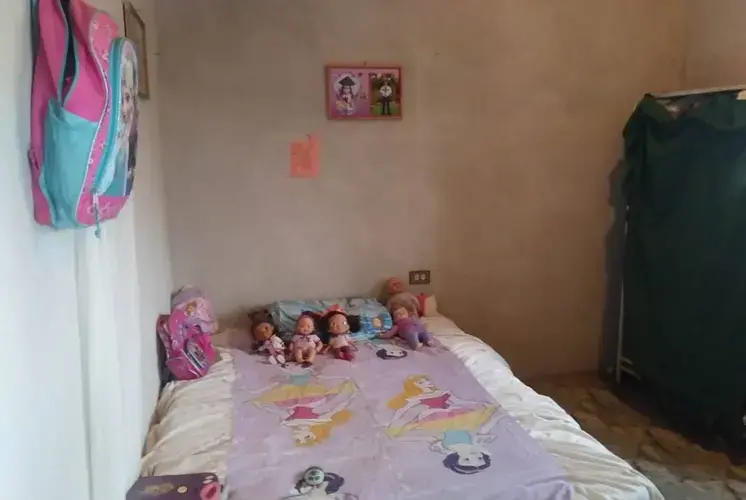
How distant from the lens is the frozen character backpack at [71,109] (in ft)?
3.63

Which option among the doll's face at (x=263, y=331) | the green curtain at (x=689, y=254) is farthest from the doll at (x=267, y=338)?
the green curtain at (x=689, y=254)

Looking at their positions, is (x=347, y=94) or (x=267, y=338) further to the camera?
(x=347, y=94)

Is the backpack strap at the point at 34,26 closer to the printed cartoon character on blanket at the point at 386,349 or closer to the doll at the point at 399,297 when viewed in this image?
the printed cartoon character on blanket at the point at 386,349

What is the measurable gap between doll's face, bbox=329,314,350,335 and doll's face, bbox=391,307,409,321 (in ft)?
0.92

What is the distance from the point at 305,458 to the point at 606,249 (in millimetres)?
2301

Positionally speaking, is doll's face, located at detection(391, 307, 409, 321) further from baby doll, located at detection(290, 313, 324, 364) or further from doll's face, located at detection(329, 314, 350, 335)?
baby doll, located at detection(290, 313, 324, 364)

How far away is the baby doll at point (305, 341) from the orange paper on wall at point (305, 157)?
2.27 ft

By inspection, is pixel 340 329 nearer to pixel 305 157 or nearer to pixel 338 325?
pixel 338 325

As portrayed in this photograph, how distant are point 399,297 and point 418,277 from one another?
218mm

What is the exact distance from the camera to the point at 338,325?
2.95 metres

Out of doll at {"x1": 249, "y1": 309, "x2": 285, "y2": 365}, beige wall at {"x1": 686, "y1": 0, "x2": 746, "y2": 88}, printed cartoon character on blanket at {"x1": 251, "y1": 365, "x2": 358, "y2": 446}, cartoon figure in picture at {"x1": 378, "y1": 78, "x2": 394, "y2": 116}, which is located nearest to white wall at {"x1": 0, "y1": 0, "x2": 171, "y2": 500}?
printed cartoon character on blanket at {"x1": 251, "y1": 365, "x2": 358, "y2": 446}

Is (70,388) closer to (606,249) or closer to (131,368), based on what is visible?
(131,368)

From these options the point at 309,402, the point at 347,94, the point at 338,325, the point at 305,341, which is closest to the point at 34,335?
the point at 309,402

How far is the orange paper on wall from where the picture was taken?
3.18 m
